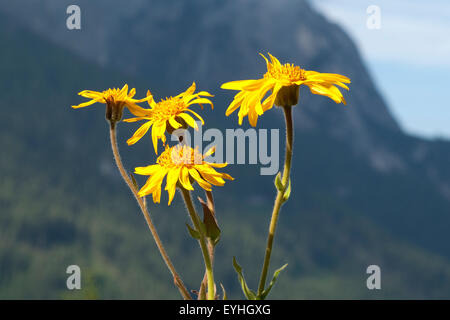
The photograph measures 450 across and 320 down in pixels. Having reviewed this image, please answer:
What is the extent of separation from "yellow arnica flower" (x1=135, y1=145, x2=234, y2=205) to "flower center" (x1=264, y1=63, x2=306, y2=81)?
734 mm

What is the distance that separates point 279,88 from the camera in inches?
167

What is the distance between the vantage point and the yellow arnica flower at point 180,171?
418cm

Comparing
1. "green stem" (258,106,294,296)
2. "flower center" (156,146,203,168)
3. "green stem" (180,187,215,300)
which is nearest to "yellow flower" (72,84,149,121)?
"flower center" (156,146,203,168)

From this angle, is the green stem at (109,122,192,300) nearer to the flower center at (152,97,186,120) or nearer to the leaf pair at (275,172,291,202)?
the flower center at (152,97,186,120)

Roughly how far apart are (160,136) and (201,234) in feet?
2.51

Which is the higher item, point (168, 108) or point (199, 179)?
point (168, 108)

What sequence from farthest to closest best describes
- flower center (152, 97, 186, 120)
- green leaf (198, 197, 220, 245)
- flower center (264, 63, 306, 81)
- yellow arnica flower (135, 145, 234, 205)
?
flower center (152, 97, 186, 120)
flower center (264, 63, 306, 81)
green leaf (198, 197, 220, 245)
yellow arnica flower (135, 145, 234, 205)

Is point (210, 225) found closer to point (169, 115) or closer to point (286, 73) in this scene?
point (169, 115)

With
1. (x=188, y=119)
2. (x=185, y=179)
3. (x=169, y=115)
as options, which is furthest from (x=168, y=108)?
(x=185, y=179)

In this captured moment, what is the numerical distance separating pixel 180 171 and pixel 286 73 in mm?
1102

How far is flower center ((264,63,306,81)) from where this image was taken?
441cm

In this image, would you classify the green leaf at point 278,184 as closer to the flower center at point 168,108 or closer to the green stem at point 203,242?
the green stem at point 203,242
